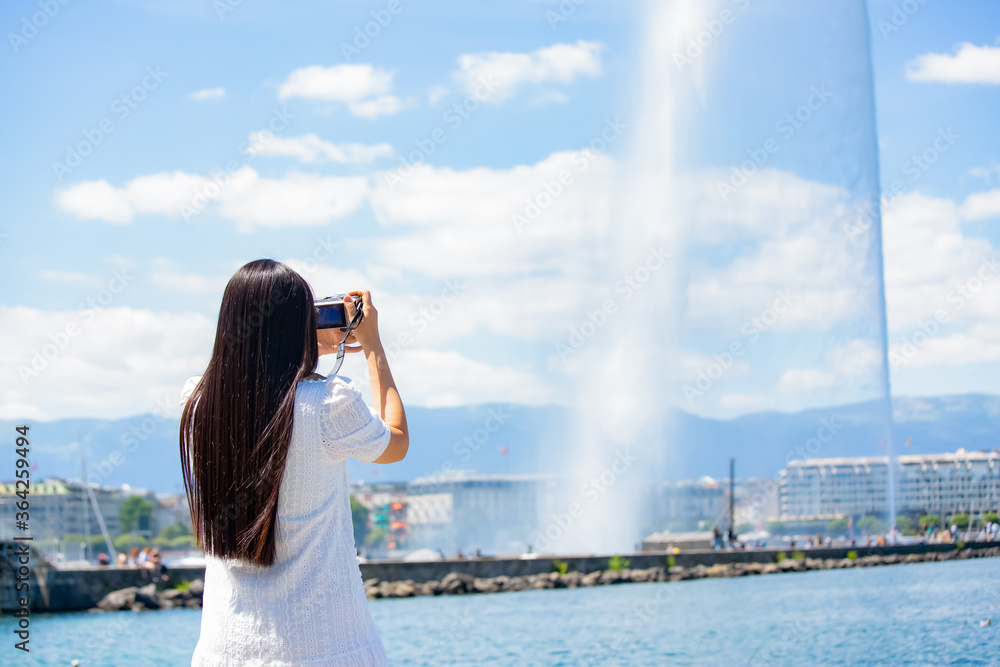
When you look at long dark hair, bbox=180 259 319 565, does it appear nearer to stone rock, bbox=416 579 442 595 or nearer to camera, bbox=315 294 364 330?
camera, bbox=315 294 364 330

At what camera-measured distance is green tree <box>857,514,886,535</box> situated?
98.0 m

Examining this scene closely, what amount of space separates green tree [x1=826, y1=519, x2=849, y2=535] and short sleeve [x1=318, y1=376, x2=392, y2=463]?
10868 cm

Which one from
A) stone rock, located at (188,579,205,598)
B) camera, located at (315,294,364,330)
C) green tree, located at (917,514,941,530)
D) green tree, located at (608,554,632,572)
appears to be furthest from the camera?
green tree, located at (917,514,941,530)

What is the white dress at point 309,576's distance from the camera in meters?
1.95

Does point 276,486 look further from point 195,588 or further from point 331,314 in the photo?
point 195,588

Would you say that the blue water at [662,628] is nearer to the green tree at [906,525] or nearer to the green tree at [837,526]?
the green tree at [906,525]

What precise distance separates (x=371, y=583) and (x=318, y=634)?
129 ft

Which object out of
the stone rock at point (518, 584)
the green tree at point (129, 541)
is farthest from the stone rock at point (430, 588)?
the green tree at point (129, 541)

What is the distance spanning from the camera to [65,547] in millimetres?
91250

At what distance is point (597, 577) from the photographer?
41.2 m

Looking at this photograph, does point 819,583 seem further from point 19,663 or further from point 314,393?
point 314,393

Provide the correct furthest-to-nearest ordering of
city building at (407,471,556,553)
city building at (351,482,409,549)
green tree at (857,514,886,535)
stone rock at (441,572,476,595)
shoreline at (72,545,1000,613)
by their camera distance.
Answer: city building at (351,482,409,549)
city building at (407,471,556,553)
green tree at (857,514,886,535)
stone rock at (441,572,476,595)
shoreline at (72,545,1000,613)

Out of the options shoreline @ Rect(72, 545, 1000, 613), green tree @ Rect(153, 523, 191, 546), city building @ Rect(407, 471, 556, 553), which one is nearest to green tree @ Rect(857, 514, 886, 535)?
city building @ Rect(407, 471, 556, 553)

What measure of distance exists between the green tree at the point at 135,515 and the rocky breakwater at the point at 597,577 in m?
87.6
